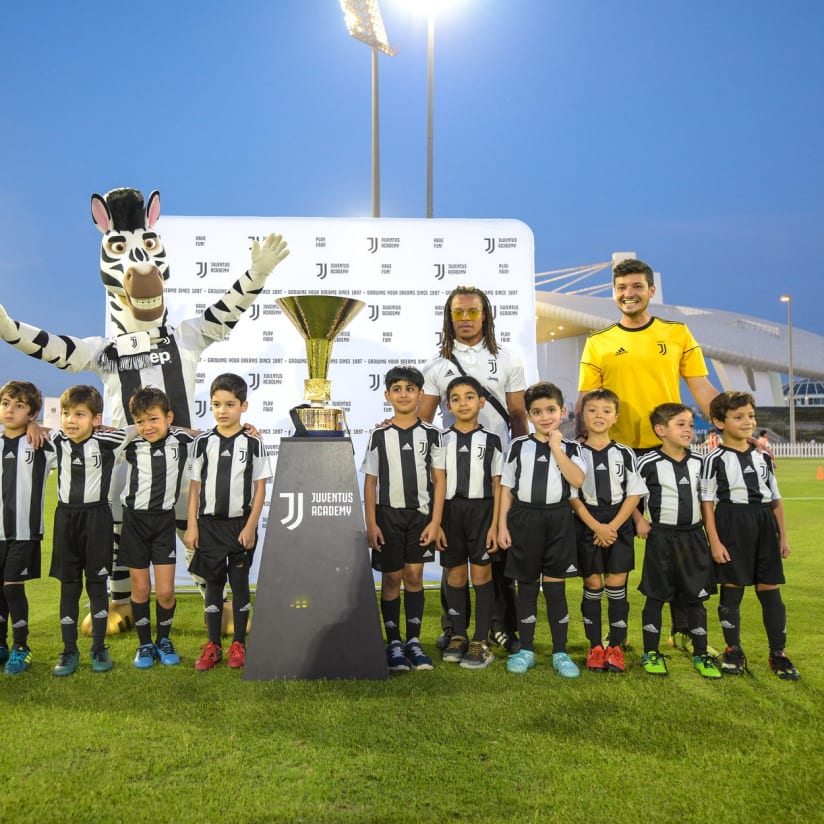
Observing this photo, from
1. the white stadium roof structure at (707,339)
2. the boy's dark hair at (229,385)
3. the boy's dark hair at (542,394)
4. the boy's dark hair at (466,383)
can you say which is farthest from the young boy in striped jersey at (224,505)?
the white stadium roof structure at (707,339)

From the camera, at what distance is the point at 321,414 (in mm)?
2977

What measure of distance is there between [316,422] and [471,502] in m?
0.82

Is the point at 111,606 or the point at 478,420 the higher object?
the point at 478,420

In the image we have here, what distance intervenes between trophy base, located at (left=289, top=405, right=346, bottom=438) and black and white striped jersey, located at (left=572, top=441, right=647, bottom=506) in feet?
3.80

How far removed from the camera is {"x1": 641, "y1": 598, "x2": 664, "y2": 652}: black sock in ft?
9.61

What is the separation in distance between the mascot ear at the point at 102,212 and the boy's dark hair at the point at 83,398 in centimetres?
136

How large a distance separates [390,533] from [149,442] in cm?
128

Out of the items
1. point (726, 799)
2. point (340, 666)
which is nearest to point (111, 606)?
point (340, 666)

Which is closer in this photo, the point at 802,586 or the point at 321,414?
the point at 321,414

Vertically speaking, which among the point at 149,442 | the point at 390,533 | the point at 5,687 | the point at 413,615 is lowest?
the point at 5,687

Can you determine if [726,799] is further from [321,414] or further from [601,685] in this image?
[321,414]

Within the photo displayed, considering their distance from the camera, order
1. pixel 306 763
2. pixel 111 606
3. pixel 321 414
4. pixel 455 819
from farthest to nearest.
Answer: pixel 111 606, pixel 321 414, pixel 306 763, pixel 455 819

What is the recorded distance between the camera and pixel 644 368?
317cm

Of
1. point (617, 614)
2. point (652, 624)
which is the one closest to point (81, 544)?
point (617, 614)
